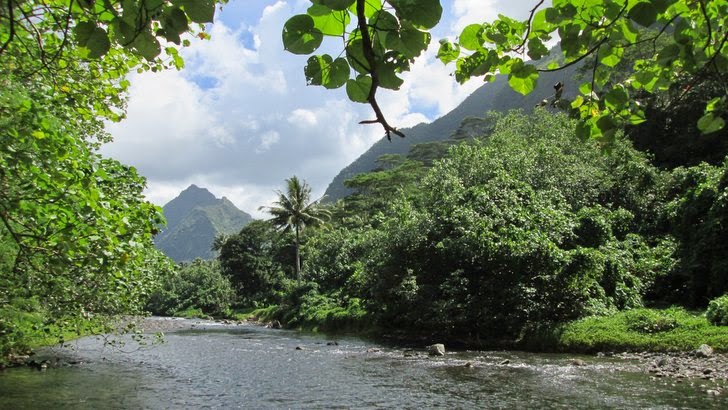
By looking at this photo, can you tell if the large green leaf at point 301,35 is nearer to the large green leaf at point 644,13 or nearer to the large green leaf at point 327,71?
the large green leaf at point 327,71

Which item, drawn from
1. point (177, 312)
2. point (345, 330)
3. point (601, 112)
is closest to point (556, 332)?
point (345, 330)

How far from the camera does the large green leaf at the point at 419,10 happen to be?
5.12 ft

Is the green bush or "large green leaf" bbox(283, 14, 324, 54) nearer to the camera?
"large green leaf" bbox(283, 14, 324, 54)

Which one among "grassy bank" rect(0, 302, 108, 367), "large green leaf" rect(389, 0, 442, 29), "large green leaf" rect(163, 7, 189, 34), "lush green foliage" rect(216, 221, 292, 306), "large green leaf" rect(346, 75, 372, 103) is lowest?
"grassy bank" rect(0, 302, 108, 367)

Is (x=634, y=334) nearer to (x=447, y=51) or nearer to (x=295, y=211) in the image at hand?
(x=447, y=51)

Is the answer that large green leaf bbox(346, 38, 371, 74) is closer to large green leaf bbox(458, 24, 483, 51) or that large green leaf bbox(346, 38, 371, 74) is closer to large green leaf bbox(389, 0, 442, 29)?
large green leaf bbox(389, 0, 442, 29)

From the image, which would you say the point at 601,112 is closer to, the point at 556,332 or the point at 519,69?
the point at 519,69

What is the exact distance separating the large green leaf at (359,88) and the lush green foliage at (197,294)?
61.3 metres

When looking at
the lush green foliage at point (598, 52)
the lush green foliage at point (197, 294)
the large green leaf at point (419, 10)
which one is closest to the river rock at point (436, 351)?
the lush green foliage at point (598, 52)

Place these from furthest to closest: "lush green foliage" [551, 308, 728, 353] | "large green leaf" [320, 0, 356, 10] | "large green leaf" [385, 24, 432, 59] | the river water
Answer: "lush green foliage" [551, 308, 728, 353], the river water, "large green leaf" [385, 24, 432, 59], "large green leaf" [320, 0, 356, 10]

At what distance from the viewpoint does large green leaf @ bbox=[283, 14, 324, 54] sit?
1586mm

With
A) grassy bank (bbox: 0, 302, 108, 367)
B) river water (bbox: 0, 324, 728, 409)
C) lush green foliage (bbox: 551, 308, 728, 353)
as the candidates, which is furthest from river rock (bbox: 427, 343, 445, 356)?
grassy bank (bbox: 0, 302, 108, 367)

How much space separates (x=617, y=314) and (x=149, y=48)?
21491 mm

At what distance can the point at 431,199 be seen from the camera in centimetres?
2830
